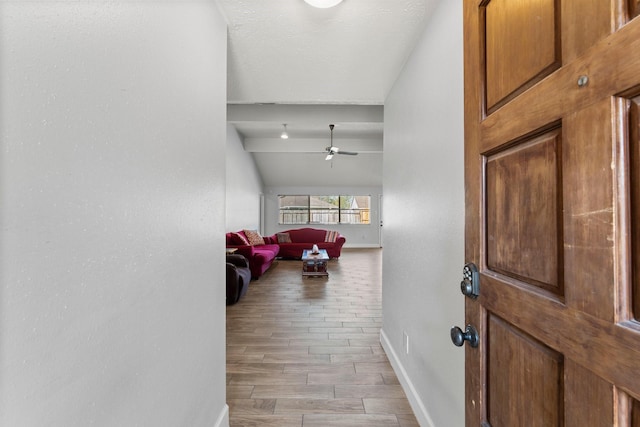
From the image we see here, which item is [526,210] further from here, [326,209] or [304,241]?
[326,209]

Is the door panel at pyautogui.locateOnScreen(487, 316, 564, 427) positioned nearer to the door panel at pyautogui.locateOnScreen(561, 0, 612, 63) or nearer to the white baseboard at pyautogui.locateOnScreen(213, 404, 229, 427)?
the door panel at pyautogui.locateOnScreen(561, 0, 612, 63)

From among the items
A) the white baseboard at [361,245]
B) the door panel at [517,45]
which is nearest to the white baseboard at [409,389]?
the door panel at [517,45]

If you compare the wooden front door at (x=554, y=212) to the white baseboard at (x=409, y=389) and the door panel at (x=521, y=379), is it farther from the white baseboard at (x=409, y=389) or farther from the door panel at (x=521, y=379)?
the white baseboard at (x=409, y=389)

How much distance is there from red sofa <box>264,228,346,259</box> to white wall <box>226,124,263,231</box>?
919 millimetres

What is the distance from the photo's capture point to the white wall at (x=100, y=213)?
55 centimetres

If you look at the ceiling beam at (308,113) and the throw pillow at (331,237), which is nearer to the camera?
the ceiling beam at (308,113)

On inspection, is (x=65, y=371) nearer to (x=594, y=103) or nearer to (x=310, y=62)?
(x=594, y=103)

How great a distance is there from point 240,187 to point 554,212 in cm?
705

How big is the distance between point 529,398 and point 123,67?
1.31 metres

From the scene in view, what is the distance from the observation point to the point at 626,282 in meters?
0.47

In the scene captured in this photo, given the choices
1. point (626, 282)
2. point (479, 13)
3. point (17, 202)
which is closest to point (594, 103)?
point (626, 282)

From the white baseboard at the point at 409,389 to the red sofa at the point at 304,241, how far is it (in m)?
5.58

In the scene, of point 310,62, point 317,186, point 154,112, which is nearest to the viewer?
point 154,112

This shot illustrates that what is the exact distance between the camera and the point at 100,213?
2.43 ft
